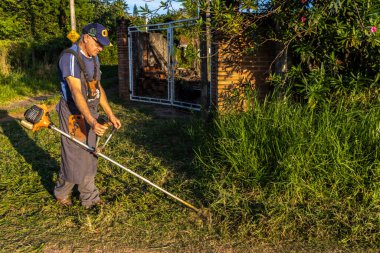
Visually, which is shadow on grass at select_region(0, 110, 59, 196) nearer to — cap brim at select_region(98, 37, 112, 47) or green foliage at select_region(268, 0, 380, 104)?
cap brim at select_region(98, 37, 112, 47)

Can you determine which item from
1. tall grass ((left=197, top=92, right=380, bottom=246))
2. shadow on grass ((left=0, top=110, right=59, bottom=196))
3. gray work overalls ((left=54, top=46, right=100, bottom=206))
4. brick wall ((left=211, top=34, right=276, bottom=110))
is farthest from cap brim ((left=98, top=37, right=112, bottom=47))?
brick wall ((left=211, top=34, right=276, bottom=110))

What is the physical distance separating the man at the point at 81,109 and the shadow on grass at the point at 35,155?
0.69 metres

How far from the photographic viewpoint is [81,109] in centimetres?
359

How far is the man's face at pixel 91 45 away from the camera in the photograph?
12.4 feet

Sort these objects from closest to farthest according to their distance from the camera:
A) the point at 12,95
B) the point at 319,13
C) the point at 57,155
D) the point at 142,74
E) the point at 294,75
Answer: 1. the point at 319,13
2. the point at 294,75
3. the point at 57,155
4. the point at 142,74
5. the point at 12,95

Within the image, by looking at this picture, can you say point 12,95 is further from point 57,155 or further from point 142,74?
point 57,155

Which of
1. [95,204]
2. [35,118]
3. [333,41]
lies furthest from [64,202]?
[333,41]

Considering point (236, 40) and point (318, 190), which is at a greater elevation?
point (236, 40)

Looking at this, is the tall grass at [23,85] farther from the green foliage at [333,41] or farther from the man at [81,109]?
the green foliage at [333,41]

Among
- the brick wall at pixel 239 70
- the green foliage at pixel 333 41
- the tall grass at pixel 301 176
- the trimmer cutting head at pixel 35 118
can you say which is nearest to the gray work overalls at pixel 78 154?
the trimmer cutting head at pixel 35 118

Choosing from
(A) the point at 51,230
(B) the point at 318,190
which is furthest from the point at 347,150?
(A) the point at 51,230

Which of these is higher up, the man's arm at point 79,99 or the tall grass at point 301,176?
the man's arm at point 79,99

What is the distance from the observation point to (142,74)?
1139cm

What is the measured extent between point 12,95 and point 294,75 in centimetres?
1041
